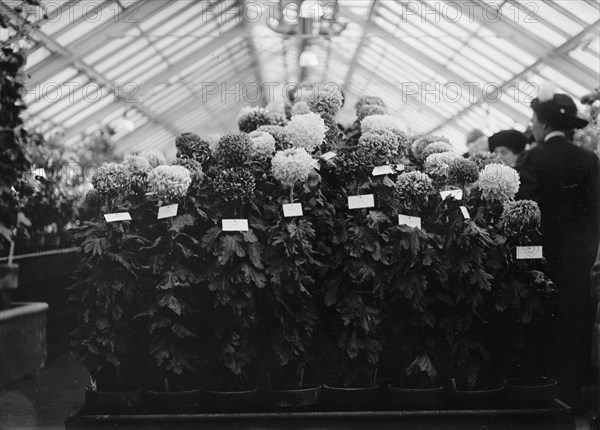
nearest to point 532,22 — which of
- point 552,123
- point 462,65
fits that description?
point 462,65

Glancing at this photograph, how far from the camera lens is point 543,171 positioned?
11.6 feet

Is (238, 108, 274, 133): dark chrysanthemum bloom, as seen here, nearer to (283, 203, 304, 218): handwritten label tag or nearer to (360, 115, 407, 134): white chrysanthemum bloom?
(360, 115, 407, 134): white chrysanthemum bloom

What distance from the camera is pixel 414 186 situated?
288 centimetres

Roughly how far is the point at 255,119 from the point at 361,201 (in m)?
0.80

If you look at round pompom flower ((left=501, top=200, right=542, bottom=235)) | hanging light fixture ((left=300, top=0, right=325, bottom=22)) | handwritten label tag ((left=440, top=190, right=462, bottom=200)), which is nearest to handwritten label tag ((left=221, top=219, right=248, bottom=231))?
handwritten label tag ((left=440, top=190, right=462, bottom=200))

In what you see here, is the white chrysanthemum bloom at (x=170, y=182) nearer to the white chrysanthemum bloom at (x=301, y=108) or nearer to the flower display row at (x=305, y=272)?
the flower display row at (x=305, y=272)

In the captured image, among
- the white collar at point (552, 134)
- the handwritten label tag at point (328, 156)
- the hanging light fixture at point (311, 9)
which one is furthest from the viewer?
the hanging light fixture at point (311, 9)

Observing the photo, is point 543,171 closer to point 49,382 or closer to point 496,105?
point 49,382

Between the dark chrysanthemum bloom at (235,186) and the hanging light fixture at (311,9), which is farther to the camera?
the hanging light fixture at (311,9)

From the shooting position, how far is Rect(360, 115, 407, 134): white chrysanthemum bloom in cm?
311

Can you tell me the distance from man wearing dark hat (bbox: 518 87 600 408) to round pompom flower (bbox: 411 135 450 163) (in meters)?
0.50

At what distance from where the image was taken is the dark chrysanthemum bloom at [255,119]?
339 cm

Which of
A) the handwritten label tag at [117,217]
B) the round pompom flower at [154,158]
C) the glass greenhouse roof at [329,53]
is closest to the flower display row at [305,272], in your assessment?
the handwritten label tag at [117,217]

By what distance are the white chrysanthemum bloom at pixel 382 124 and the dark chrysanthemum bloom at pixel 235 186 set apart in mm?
664
